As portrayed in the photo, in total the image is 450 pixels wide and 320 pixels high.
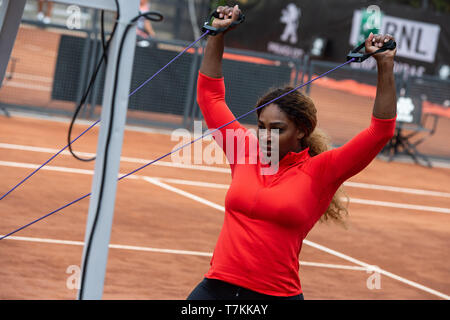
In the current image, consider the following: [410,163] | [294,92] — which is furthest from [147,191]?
[410,163]

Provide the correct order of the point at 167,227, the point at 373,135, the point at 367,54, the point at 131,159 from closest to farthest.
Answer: the point at 367,54 < the point at 373,135 < the point at 167,227 < the point at 131,159

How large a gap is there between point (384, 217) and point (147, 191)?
3830mm

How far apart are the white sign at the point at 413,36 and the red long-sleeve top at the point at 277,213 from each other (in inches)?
790

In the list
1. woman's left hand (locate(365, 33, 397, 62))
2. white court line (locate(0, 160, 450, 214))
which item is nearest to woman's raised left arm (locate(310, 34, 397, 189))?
woman's left hand (locate(365, 33, 397, 62))

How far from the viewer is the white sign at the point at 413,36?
22984 mm

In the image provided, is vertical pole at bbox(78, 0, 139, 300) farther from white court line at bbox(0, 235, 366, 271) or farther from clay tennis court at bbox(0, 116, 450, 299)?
white court line at bbox(0, 235, 366, 271)

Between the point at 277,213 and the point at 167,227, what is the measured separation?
624 centimetres

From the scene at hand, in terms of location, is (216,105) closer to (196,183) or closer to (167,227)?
(167,227)

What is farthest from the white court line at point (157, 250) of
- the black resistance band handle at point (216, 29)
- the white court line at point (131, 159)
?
the white court line at point (131, 159)

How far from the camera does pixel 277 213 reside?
3541 millimetres

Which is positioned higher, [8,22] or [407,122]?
[8,22]

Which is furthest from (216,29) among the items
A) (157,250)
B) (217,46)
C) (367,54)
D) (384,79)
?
(157,250)

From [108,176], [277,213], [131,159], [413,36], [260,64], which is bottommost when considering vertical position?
[131,159]

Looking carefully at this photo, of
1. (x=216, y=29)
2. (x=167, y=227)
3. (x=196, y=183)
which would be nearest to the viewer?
(x=216, y=29)
